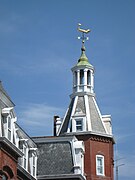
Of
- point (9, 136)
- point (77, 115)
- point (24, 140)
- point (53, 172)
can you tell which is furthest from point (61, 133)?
point (9, 136)

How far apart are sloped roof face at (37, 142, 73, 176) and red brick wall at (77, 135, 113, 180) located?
801 centimetres

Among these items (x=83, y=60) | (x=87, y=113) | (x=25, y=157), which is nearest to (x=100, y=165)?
(x=87, y=113)

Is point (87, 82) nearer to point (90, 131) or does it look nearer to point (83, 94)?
point (83, 94)

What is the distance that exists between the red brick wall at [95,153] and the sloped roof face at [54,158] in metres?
8.01

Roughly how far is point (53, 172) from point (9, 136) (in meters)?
12.5

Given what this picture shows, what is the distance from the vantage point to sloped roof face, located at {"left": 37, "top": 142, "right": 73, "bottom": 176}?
49.6m

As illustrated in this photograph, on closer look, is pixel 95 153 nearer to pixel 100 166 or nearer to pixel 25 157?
pixel 100 166

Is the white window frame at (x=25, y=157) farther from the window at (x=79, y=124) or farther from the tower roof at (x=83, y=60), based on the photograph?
the tower roof at (x=83, y=60)

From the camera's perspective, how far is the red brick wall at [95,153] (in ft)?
194

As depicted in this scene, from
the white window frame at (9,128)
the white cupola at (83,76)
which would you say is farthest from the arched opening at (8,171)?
the white cupola at (83,76)

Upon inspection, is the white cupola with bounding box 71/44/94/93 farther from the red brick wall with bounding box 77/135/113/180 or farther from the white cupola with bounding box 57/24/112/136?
the red brick wall with bounding box 77/135/113/180

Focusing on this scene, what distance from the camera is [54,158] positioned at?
1989 inches

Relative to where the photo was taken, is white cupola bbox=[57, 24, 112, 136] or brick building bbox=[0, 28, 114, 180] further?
white cupola bbox=[57, 24, 112, 136]

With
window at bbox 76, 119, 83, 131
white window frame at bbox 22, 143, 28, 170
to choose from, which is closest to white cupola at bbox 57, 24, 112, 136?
window at bbox 76, 119, 83, 131
